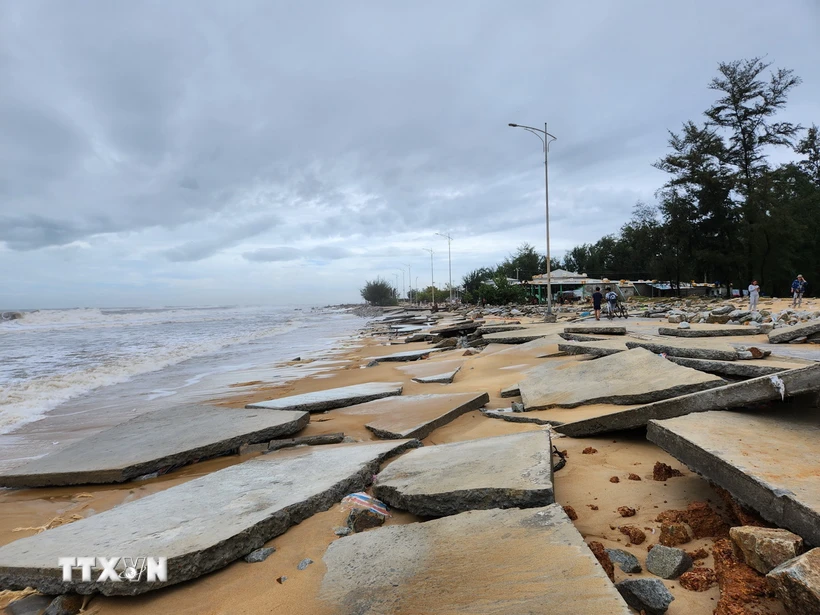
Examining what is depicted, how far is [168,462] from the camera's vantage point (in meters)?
4.30

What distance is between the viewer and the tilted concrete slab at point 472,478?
2.54 m

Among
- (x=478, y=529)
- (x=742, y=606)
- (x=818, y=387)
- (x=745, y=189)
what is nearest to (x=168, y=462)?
(x=478, y=529)

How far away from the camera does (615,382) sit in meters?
4.83

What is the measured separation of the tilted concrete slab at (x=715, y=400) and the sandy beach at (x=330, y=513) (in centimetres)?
16

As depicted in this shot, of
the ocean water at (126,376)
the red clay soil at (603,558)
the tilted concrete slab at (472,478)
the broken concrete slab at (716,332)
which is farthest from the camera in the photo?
the broken concrete slab at (716,332)

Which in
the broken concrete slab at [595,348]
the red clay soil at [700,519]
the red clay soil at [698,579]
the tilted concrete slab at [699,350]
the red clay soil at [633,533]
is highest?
the tilted concrete slab at [699,350]

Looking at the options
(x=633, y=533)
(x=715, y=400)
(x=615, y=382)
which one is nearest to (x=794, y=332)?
(x=615, y=382)

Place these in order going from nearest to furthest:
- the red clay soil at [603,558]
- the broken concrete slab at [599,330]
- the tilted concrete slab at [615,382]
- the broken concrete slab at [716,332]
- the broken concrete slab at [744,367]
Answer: the red clay soil at [603,558] < the tilted concrete slab at [615,382] < the broken concrete slab at [744,367] < the broken concrete slab at [716,332] < the broken concrete slab at [599,330]

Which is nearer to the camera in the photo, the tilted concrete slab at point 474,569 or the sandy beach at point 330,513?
the tilted concrete slab at point 474,569

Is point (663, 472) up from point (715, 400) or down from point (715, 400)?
down

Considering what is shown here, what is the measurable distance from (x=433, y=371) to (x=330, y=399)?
10.5ft

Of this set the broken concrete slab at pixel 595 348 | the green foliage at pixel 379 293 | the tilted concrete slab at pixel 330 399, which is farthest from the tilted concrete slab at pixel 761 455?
the green foliage at pixel 379 293

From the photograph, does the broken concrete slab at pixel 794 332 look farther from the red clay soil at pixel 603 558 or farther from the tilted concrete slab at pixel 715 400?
the red clay soil at pixel 603 558

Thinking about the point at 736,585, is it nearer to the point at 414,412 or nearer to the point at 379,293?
the point at 414,412
